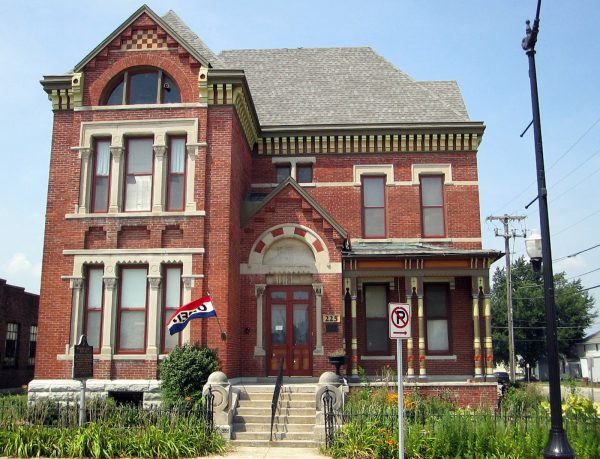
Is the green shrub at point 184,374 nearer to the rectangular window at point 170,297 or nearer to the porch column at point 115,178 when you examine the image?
the rectangular window at point 170,297

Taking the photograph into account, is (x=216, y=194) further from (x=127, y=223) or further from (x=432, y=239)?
(x=432, y=239)

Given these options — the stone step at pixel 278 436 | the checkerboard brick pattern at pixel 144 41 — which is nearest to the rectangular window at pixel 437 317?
the stone step at pixel 278 436

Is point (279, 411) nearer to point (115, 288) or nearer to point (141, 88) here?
point (115, 288)

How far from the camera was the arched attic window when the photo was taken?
1970 centimetres

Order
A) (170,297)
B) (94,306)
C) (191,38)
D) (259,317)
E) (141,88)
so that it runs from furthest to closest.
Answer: (191,38)
(259,317)
(141,88)
(94,306)
(170,297)

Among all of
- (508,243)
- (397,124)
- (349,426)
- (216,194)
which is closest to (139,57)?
(216,194)

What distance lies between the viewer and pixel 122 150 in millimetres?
19406

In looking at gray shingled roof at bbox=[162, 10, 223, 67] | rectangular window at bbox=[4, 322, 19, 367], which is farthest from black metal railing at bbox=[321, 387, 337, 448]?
rectangular window at bbox=[4, 322, 19, 367]

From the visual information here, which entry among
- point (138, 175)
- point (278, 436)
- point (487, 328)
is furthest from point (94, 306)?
point (487, 328)

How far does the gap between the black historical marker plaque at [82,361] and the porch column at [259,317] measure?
6282 mm

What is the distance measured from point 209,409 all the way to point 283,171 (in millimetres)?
11332

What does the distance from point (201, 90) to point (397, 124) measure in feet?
25.5

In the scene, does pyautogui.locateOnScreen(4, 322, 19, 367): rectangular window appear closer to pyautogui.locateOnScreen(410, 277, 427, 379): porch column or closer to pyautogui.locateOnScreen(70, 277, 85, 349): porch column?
pyautogui.locateOnScreen(70, 277, 85, 349): porch column

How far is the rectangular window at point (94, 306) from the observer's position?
18.7 metres
